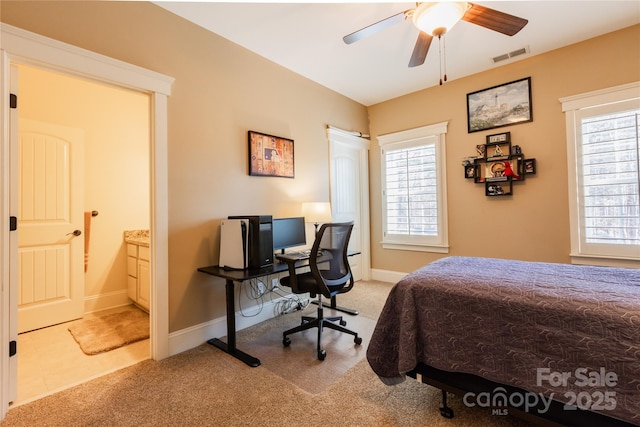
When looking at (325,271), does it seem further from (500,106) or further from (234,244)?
(500,106)

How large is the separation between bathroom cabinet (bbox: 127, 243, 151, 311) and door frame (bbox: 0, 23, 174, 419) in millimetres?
1105

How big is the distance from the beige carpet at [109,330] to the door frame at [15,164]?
0.57 meters

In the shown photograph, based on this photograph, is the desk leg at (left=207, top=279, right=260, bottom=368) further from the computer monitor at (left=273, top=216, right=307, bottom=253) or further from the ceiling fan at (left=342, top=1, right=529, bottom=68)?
the ceiling fan at (left=342, top=1, right=529, bottom=68)

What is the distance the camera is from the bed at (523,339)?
1.15 meters

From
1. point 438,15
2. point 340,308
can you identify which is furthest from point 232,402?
point 438,15

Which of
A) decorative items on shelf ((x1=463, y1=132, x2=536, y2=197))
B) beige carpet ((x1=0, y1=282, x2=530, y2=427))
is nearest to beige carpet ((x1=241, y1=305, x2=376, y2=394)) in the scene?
beige carpet ((x1=0, y1=282, x2=530, y2=427))

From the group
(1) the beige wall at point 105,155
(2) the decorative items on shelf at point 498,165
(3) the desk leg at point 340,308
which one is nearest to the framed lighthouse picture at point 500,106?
(2) the decorative items on shelf at point 498,165

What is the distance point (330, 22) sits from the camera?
2.60 meters

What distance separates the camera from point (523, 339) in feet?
4.33

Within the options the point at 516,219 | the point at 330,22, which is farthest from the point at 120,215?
the point at 516,219

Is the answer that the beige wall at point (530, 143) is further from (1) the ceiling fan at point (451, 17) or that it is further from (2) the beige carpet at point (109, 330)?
(2) the beige carpet at point (109, 330)

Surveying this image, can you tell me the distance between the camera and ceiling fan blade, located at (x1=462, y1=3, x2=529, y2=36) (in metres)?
1.85

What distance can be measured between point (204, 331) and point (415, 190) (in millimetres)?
3199

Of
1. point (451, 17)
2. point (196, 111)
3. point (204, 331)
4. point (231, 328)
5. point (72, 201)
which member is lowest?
point (204, 331)
